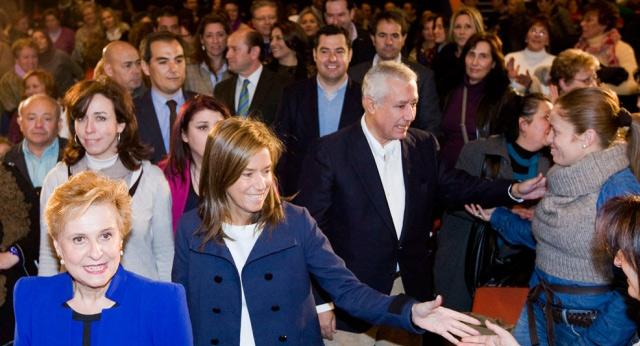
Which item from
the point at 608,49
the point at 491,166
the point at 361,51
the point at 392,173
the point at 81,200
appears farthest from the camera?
the point at 608,49

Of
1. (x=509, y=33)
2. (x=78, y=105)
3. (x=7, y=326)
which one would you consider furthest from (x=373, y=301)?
(x=509, y=33)

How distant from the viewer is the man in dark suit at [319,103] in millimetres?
5281

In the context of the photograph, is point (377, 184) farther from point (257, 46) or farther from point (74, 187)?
point (257, 46)

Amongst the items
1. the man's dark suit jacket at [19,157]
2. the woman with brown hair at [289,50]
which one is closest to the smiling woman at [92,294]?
the man's dark suit jacket at [19,157]

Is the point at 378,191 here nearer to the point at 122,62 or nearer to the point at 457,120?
the point at 457,120

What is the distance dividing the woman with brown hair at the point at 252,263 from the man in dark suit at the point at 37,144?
105 inches

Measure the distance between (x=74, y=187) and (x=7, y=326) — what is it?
1.63 m

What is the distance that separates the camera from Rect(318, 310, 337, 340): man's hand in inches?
145

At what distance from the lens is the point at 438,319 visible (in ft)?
9.18

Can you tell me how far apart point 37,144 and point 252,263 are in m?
3.02

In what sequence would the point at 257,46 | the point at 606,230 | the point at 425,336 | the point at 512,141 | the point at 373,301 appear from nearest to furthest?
1. the point at 606,230
2. the point at 373,301
3. the point at 512,141
4. the point at 425,336
5. the point at 257,46

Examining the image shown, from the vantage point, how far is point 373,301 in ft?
9.55

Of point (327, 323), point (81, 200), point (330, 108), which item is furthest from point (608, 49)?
point (81, 200)

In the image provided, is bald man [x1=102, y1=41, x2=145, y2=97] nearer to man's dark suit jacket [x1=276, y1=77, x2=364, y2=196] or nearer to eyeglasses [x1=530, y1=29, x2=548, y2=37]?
man's dark suit jacket [x1=276, y1=77, x2=364, y2=196]
